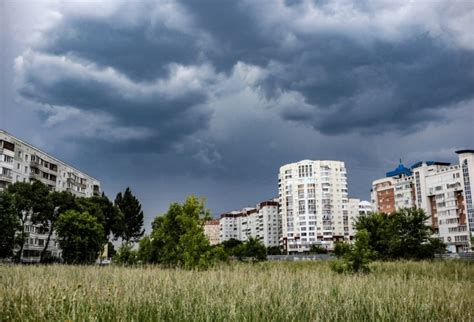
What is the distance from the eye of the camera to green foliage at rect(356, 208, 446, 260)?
27203 mm

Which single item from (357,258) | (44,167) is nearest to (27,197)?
(44,167)

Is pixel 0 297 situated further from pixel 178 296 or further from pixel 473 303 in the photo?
pixel 473 303

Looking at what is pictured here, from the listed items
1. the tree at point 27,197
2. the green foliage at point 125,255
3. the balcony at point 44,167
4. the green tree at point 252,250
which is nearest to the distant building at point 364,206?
the green tree at point 252,250

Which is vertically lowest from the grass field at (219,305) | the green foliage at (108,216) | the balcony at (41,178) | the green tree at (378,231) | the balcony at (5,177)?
the grass field at (219,305)

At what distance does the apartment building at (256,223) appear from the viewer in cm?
14188

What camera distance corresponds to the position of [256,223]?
152 m

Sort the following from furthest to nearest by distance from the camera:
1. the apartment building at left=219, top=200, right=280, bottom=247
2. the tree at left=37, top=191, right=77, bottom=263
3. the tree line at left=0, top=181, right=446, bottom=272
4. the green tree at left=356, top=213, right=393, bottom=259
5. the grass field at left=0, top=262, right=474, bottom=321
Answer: the apartment building at left=219, top=200, right=280, bottom=247, the tree at left=37, top=191, right=77, bottom=263, the green tree at left=356, top=213, right=393, bottom=259, the tree line at left=0, top=181, right=446, bottom=272, the grass field at left=0, top=262, right=474, bottom=321

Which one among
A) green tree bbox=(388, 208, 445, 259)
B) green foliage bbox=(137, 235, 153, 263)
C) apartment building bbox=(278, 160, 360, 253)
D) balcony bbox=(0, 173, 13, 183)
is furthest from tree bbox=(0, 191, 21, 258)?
apartment building bbox=(278, 160, 360, 253)

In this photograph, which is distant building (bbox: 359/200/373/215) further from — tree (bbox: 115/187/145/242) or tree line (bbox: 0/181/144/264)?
tree line (bbox: 0/181/144/264)

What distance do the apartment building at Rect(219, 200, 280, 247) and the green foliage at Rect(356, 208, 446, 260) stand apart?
9578 cm

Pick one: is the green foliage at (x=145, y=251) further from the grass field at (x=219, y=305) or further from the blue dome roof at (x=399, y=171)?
the blue dome roof at (x=399, y=171)

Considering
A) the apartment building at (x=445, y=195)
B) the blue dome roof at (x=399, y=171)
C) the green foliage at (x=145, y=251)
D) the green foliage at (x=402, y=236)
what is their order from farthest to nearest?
the blue dome roof at (x=399, y=171) → the apartment building at (x=445, y=195) → the green foliage at (x=402, y=236) → the green foliage at (x=145, y=251)

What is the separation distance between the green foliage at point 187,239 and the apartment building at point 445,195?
64558mm

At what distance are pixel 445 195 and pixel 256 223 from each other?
3120 inches
